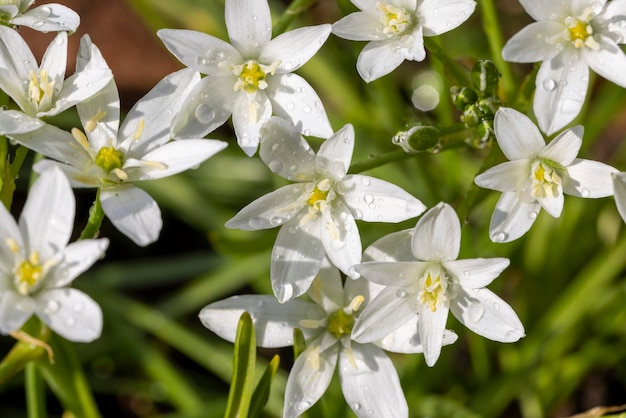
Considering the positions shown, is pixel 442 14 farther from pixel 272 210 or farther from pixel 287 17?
pixel 272 210

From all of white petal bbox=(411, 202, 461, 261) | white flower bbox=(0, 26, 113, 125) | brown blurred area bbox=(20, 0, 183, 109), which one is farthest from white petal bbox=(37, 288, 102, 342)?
brown blurred area bbox=(20, 0, 183, 109)

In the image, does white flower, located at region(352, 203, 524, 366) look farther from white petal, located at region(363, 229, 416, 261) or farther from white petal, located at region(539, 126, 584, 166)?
white petal, located at region(539, 126, 584, 166)

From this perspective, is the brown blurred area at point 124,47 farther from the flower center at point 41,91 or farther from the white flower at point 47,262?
the white flower at point 47,262

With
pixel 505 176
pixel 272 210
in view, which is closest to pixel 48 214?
pixel 272 210

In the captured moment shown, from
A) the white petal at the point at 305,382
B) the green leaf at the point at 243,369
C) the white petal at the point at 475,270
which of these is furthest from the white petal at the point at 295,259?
the white petal at the point at 475,270

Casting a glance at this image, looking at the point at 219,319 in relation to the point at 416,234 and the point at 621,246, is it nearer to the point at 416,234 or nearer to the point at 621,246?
the point at 416,234

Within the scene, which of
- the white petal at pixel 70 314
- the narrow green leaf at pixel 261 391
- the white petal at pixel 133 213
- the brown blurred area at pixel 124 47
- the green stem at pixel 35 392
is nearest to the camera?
the white petal at pixel 70 314

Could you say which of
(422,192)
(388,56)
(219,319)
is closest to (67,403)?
(219,319)
